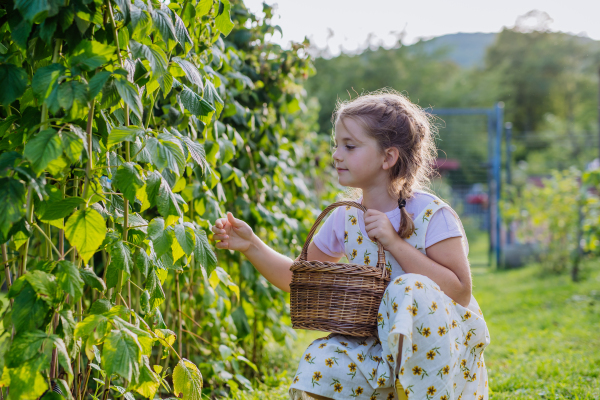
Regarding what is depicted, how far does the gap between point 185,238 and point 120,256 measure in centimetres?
14

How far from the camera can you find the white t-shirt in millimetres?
1596

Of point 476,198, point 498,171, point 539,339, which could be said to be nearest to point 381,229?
point 539,339

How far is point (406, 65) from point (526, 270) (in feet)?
64.6

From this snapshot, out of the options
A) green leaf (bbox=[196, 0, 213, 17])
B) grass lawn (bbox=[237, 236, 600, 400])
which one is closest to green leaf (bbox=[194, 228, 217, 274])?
green leaf (bbox=[196, 0, 213, 17])

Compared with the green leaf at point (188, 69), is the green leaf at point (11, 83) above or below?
below

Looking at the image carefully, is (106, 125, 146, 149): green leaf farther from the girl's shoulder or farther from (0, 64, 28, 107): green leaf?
the girl's shoulder

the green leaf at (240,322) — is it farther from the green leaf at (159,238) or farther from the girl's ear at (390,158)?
the green leaf at (159,238)

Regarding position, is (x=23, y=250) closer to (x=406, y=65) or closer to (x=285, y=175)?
(x=285, y=175)

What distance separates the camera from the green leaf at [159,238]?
1.13 metres

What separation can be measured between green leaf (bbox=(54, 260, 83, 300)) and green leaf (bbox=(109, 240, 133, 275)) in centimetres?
9

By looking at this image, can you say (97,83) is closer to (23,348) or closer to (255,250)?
(23,348)

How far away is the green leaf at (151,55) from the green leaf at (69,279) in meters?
0.43

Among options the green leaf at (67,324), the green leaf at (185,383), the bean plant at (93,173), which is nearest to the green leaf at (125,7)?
the bean plant at (93,173)

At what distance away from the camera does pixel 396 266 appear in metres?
1.64
